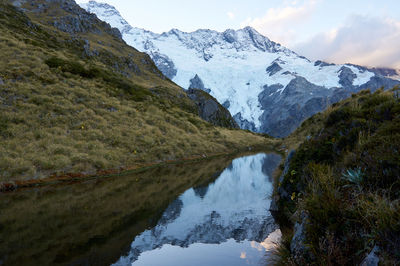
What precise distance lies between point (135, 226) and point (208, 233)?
114 inches

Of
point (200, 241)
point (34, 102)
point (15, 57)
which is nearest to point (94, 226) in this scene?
point (200, 241)

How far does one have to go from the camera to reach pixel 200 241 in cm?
870

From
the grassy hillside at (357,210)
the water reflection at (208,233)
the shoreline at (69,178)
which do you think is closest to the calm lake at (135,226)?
the water reflection at (208,233)

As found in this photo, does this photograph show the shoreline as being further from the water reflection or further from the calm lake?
the water reflection

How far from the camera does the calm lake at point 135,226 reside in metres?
7.37

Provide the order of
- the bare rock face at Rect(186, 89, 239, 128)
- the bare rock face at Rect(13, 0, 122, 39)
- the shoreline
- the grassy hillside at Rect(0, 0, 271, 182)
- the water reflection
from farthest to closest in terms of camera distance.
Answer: the bare rock face at Rect(186, 89, 239, 128) < the bare rock face at Rect(13, 0, 122, 39) < the grassy hillside at Rect(0, 0, 271, 182) < the shoreline < the water reflection

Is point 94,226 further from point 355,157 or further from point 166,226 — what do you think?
point 355,157

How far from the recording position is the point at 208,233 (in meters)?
9.41

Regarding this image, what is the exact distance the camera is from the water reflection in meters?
7.46

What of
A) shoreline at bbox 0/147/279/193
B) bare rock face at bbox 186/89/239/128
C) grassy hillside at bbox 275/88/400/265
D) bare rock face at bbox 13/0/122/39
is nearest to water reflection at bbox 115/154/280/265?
grassy hillside at bbox 275/88/400/265

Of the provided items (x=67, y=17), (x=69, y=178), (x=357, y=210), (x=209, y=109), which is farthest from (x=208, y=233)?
(x=67, y=17)

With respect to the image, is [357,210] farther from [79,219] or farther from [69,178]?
[69,178]

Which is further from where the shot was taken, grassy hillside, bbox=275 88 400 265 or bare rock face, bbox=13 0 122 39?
bare rock face, bbox=13 0 122 39

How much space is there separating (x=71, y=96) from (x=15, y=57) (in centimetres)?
1184
